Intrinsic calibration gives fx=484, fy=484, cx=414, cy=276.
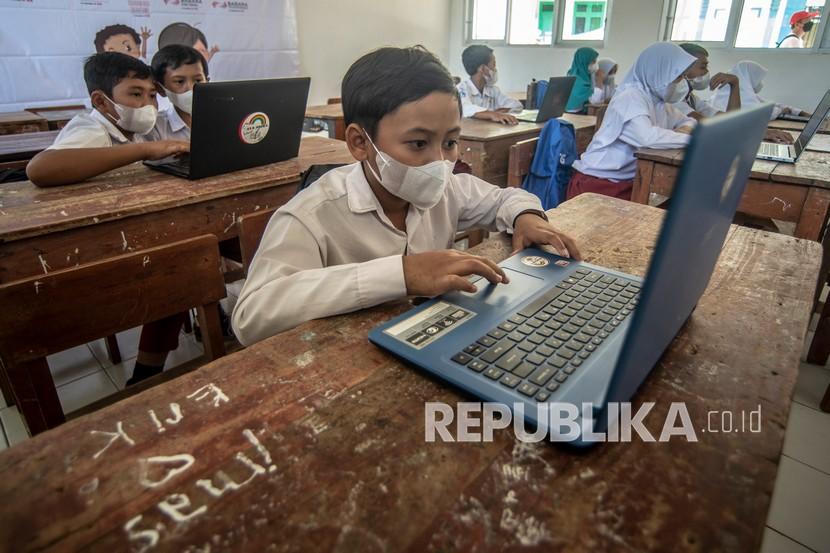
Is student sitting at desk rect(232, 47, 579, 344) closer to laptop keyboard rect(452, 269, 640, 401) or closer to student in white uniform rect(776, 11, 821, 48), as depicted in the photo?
laptop keyboard rect(452, 269, 640, 401)

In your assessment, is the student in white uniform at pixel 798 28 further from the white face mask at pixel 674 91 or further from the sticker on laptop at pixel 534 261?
the sticker on laptop at pixel 534 261

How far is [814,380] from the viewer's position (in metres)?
1.87

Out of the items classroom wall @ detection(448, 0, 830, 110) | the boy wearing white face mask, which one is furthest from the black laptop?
classroom wall @ detection(448, 0, 830, 110)

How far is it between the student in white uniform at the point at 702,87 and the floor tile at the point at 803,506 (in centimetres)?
189

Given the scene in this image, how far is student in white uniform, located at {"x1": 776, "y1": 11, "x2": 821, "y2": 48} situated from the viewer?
16.0 ft

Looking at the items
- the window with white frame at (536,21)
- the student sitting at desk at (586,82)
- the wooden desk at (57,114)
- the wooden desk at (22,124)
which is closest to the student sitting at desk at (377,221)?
the wooden desk at (22,124)

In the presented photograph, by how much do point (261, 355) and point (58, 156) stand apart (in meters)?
1.35

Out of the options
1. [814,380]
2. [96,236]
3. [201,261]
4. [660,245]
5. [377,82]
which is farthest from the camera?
[814,380]

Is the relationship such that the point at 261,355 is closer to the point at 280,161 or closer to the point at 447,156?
the point at 447,156

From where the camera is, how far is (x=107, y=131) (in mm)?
1795

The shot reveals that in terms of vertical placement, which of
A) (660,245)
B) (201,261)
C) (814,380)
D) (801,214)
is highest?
(660,245)

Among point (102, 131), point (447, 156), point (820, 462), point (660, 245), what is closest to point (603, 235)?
point (447, 156)

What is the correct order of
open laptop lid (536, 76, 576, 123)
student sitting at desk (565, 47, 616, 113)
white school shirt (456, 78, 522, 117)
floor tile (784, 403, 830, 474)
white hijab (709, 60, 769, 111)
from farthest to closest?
student sitting at desk (565, 47, 616, 113), white hijab (709, 60, 769, 111), white school shirt (456, 78, 522, 117), open laptop lid (536, 76, 576, 123), floor tile (784, 403, 830, 474)

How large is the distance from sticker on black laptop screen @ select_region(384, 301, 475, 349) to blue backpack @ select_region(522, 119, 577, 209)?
6.05ft
